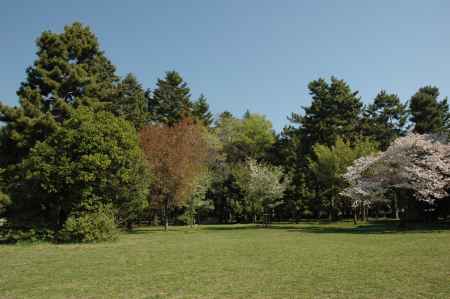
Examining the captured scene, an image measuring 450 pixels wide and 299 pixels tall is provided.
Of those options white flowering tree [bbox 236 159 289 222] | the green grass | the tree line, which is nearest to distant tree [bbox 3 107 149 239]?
the tree line

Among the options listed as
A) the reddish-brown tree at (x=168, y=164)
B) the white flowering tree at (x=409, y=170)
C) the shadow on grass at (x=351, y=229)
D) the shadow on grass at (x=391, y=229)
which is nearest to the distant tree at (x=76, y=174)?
the reddish-brown tree at (x=168, y=164)

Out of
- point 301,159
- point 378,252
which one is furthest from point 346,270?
point 301,159

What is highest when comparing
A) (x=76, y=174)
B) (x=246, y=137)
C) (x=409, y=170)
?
(x=246, y=137)

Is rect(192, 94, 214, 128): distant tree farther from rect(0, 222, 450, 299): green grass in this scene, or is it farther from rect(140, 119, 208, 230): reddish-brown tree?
rect(0, 222, 450, 299): green grass

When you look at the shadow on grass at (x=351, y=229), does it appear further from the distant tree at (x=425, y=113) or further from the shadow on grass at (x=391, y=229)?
the distant tree at (x=425, y=113)

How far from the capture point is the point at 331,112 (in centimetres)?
5416

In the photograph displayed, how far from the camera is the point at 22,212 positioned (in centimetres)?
2494

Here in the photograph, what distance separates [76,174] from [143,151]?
11457 millimetres

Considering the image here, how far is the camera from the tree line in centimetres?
2338

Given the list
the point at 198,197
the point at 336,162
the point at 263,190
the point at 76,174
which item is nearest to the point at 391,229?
the point at 336,162

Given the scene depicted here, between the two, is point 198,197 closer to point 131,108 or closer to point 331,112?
point 131,108

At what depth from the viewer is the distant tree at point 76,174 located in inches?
891

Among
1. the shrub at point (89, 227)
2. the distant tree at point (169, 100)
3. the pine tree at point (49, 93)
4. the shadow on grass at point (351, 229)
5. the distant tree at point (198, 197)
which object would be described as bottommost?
the shadow on grass at point (351, 229)

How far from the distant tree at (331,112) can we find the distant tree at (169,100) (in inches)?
740
